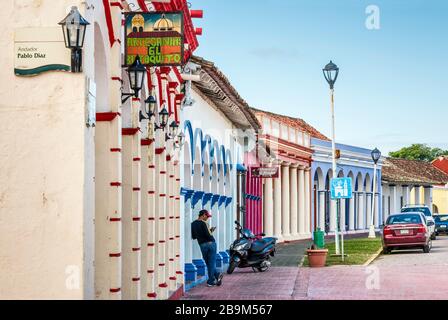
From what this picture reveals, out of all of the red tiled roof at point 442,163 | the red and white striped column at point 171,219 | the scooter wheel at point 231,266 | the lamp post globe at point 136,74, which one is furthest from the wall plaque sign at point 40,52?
the red tiled roof at point 442,163

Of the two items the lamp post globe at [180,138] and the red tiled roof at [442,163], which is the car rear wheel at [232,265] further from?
the red tiled roof at [442,163]

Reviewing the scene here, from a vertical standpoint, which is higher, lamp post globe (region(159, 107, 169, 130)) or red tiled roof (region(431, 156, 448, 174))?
red tiled roof (region(431, 156, 448, 174))

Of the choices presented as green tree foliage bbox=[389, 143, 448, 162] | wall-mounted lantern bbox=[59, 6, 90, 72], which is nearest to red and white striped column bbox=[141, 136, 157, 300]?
wall-mounted lantern bbox=[59, 6, 90, 72]

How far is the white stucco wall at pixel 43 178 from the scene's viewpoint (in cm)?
893

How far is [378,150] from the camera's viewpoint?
141 ft

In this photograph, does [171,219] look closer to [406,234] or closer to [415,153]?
[406,234]

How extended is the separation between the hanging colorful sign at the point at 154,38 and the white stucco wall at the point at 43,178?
8.50 ft

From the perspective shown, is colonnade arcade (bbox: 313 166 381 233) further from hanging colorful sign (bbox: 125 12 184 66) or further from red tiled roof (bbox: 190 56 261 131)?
hanging colorful sign (bbox: 125 12 184 66)

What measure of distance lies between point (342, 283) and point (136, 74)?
10094 millimetres

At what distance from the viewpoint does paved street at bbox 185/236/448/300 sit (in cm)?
1791

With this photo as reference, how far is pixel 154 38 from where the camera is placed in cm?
1173

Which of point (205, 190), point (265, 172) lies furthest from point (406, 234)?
point (205, 190)

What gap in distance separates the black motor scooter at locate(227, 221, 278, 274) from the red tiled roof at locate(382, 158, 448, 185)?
39534mm

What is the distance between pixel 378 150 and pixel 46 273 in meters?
35.2
